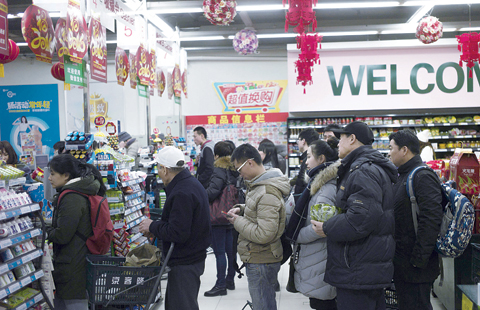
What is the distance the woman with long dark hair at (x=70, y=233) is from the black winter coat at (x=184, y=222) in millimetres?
638

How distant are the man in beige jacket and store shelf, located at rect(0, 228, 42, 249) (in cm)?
139

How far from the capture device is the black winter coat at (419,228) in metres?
2.90

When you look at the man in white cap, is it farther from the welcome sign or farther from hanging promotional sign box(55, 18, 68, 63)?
the welcome sign

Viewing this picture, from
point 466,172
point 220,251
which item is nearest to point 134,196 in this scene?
point 220,251

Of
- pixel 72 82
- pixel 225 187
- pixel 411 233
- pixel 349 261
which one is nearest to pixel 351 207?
pixel 349 261

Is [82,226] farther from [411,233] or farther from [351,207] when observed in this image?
[411,233]

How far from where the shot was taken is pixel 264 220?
2.87 meters

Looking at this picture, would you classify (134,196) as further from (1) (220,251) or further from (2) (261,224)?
(2) (261,224)

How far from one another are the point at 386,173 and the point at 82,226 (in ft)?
7.09

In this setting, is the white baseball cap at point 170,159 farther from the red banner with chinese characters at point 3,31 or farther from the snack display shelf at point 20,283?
the red banner with chinese characters at point 3,31

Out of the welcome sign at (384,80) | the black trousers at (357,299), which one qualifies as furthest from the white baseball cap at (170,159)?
the welcome sign at (384,80)

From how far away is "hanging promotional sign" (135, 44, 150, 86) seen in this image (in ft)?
21.4

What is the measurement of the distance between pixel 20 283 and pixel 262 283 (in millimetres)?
1625

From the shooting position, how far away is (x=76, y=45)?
4.23m
